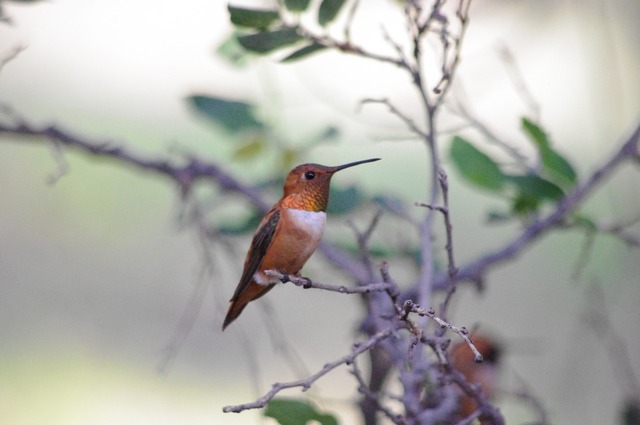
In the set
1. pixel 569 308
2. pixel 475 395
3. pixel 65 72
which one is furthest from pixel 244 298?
pixel 65 72

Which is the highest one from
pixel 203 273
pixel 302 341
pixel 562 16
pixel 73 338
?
pixel 203 273

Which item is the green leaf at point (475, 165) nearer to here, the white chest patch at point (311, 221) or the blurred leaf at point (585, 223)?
the blurred leaf at point (585, 223)

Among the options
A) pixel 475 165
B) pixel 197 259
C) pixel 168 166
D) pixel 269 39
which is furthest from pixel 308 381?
pixel 197 259

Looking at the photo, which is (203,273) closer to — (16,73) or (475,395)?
(475,395)

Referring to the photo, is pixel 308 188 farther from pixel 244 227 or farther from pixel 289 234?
pixel 244 227

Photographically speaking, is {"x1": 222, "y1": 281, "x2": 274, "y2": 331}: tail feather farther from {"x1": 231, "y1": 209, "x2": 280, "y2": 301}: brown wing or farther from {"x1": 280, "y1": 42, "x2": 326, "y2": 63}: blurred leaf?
{"x1": 280, "y1": 42, "x2": 326, "y2": 63}: blurred leaf

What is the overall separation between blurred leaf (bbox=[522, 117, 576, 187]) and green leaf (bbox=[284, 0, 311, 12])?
0.35 m

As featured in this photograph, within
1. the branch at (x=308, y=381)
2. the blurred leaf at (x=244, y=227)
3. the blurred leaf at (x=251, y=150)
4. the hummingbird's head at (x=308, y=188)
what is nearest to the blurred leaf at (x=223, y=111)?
the blurred leaf at (x=251, y=150)

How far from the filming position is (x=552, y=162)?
130cm

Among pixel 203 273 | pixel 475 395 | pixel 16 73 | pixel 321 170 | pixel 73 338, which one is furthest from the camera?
pixel 16 73

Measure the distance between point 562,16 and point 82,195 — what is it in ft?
6.67

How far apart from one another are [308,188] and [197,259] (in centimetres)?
214

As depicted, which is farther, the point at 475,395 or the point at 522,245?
the point at 522,245

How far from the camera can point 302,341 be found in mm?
3273
